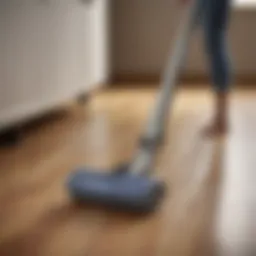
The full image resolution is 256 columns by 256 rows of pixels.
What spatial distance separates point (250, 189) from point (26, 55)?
988 millimetres

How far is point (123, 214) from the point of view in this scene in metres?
1.29

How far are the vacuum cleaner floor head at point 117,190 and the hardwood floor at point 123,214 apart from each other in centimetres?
2

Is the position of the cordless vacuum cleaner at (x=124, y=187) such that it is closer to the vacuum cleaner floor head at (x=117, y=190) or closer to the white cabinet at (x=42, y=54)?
the vacuum cleaner floor head at (x=117, y=190)

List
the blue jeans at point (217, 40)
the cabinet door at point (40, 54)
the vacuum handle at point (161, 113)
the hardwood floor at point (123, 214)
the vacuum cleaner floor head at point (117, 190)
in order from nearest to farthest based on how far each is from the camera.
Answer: the hardwood floor at point (123, 214), the vacuum cleaner floor head at point (117, 190), the vacuum handle at point (161, 113), the cabinet door at point (40, 54), the blue jeans at point (217, 40)

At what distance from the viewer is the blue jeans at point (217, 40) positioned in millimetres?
2174

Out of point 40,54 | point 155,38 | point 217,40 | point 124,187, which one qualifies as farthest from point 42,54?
point 155,38

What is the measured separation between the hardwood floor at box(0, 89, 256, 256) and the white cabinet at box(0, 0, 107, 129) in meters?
0.14

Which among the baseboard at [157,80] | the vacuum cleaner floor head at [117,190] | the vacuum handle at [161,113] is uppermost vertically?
the vacuum handle at [161,113]

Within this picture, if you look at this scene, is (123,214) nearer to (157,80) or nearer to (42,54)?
(42,54)

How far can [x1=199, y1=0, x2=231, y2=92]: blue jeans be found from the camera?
2174mm

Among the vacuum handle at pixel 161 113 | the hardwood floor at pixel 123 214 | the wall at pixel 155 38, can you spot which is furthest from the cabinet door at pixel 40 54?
the wall at pixel 155 38

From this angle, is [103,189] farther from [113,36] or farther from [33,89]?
[113,36]

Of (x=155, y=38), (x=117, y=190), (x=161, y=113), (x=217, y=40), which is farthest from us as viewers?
(x=155, y=38)

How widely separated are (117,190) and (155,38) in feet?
8.78
